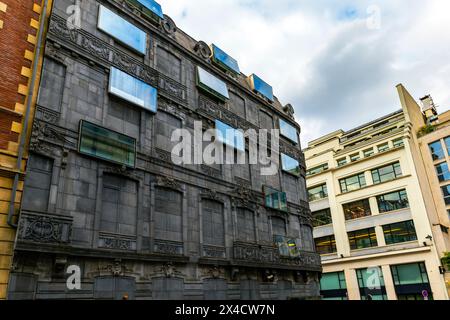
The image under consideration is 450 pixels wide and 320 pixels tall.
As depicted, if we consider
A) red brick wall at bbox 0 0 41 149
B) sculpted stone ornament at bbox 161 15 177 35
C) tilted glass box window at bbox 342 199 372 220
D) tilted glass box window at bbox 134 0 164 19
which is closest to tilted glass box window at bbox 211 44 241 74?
sculpted stone ornament at bbox 161 15 177 35

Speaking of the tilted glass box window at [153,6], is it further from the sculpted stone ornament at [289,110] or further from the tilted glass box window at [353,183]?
the tilted glass box window at [353,183]

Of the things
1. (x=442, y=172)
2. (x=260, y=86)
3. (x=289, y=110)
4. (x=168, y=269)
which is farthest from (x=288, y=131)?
(x=442, y=172)

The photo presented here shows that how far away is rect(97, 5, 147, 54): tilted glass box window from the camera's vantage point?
16500mm

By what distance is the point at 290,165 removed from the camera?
26812mm

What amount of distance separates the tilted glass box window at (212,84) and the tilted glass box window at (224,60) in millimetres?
1620

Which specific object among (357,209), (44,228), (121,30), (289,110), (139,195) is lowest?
(44,228)

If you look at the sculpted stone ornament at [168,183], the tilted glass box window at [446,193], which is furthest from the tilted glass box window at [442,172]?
the sculpted stone ornament at [168,183]

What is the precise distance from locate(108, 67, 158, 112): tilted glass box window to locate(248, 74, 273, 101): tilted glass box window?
11.2 m

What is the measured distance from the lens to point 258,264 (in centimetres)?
1903

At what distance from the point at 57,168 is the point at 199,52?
12.7 meters

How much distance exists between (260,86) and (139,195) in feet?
52.2

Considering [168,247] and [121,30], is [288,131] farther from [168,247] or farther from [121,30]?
[168,247]
